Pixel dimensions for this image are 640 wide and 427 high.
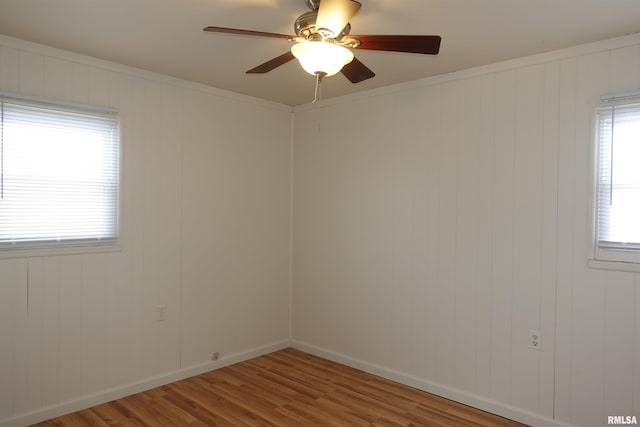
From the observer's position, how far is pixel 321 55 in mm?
1850

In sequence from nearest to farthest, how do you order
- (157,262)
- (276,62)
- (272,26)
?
(276,62) → (272,26) → (157,262)

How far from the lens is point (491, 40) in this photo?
2666mm

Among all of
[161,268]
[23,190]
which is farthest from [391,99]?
[23,190]

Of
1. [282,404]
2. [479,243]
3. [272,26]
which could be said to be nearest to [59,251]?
[282,404]

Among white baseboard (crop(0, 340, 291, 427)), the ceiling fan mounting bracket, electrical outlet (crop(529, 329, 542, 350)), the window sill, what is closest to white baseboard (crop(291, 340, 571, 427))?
electrical outlet (crop(529, 329, 542, 350))

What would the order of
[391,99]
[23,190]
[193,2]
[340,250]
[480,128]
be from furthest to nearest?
[340,250], [391,99], [480,128], [23,190], [193,2]

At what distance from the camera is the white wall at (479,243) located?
8.88 ft

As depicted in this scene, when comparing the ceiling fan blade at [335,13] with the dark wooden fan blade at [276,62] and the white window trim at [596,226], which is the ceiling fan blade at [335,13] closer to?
the dark wooden fan blade at [276,62]

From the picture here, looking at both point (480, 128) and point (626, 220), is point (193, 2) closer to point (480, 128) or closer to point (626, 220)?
point (480, 128)

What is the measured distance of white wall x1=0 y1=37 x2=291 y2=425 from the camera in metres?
2.84

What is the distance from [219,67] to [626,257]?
3.05m

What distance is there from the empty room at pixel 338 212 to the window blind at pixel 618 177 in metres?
0.01

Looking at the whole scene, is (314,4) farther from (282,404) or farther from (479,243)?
(282,404)

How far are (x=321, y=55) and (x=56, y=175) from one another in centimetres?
216
